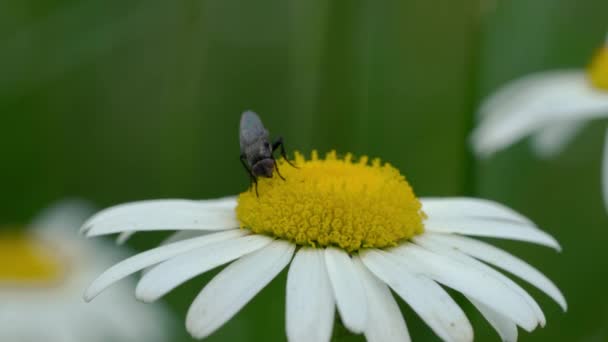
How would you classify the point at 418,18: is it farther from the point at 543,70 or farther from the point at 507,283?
the point at 507,283

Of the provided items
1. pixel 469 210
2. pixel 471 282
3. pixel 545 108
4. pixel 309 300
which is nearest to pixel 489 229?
pixel 469 210

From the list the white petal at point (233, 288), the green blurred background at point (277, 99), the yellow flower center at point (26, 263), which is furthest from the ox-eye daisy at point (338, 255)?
the yellow flower center at point (26, 263)

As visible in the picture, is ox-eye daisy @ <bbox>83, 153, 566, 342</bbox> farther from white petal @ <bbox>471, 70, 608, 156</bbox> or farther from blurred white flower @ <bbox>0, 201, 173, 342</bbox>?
blurred white flower @ <bbox>0, 201, 173, 342</bbox>

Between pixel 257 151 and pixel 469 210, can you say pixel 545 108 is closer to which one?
pixel 469 210

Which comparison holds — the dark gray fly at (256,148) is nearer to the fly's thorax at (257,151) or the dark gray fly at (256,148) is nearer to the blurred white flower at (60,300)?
the fly's thorax at (257,151)

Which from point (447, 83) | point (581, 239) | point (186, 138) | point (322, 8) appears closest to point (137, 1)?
point (186, 138)

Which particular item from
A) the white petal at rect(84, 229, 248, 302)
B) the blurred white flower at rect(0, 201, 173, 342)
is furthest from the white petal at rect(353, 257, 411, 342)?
the blurred white flower at rect(0, 201, 173, 342)
